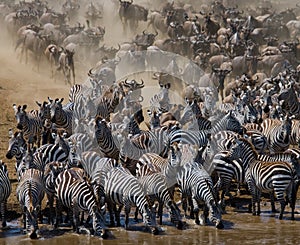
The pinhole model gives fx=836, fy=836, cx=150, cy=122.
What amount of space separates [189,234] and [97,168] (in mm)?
2384

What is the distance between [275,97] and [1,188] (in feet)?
36.7

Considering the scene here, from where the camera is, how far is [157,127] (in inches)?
795

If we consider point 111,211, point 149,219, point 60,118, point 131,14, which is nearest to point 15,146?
point 60,118

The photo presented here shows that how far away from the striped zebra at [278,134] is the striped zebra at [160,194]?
5226mm

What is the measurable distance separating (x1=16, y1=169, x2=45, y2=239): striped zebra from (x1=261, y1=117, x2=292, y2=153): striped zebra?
262 inches

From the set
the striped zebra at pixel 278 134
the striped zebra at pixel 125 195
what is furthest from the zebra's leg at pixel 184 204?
the striped zebra at pixel 278 134

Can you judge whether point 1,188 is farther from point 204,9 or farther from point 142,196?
point 204,9

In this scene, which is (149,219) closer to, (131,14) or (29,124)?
(29,124)

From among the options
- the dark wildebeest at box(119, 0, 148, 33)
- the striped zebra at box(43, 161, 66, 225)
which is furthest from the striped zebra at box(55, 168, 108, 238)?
the dark wildebeest at box(119, 0, 148, 33)

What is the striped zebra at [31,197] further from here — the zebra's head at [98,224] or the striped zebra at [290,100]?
the striped zebra at [290,100]

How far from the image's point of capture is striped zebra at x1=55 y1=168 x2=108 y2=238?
14.4 m

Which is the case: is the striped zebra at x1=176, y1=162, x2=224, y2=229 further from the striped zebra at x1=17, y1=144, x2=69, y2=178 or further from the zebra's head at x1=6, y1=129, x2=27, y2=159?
the zebra's head at x1=6, y1=129, x2=27, y2=159

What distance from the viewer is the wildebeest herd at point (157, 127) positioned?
50.0ft

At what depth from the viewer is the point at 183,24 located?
4041cm
